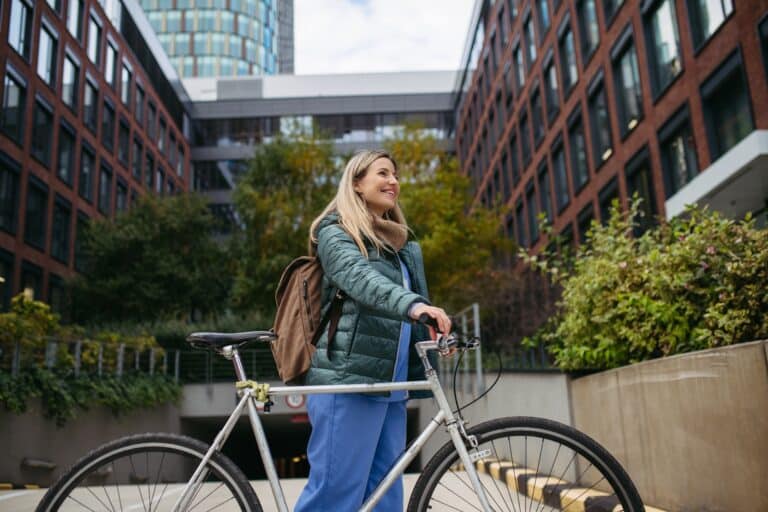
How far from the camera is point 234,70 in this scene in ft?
295

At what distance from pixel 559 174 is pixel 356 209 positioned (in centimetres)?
2596

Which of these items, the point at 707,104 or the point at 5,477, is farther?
the point at 707,104

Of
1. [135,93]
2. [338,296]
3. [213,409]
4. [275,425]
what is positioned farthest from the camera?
[135,93]

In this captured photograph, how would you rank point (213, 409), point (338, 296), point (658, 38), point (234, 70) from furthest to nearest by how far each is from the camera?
point (234, 70) < point (213, 409) < point (658, 38) < point (338, 296)

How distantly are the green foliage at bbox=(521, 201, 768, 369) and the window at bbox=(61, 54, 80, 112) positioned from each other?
27.4 metres

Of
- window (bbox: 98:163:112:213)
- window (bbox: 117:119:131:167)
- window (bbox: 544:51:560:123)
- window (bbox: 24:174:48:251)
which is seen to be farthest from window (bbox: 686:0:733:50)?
window (bbox: 117:119:131:167)

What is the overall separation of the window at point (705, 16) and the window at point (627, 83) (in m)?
3.30

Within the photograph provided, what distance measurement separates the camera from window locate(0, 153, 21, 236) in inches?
936

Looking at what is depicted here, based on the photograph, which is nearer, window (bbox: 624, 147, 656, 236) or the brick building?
window (bbox: 624, 147, 656, 236)

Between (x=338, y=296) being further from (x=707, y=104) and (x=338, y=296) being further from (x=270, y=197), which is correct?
(x=270, y=197)

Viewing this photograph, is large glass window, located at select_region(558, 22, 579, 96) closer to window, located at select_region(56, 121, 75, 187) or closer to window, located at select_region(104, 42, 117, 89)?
window, located at select_region(56, 121, 75, 187)

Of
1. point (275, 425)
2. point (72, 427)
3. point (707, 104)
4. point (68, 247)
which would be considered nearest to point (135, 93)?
point (68, 247)

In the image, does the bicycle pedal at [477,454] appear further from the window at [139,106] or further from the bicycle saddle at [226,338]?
the window at [139,106]

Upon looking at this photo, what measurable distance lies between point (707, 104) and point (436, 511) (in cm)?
1608
